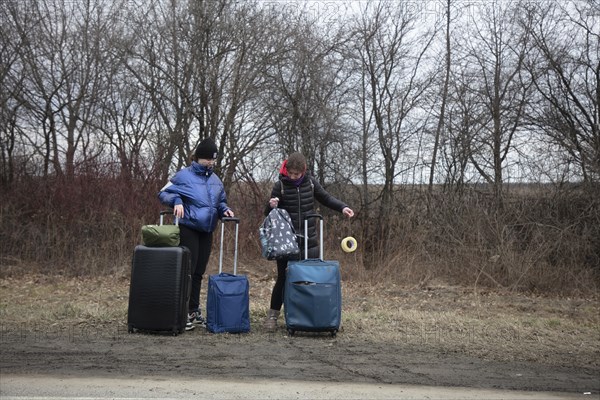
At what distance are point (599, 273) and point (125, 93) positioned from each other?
1182 centimetres

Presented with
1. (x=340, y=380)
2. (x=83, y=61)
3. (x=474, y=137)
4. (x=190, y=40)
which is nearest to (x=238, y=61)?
(x=190, y=40)

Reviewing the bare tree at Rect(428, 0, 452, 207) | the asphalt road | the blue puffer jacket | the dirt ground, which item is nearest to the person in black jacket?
the dirt ground

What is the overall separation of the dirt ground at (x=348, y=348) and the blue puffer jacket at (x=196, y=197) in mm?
1143

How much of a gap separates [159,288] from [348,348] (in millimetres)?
1904

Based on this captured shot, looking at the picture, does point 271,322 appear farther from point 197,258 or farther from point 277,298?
point 197,258

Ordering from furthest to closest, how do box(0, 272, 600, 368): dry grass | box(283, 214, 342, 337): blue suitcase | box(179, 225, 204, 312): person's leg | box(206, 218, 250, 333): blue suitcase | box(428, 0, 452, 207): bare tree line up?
box(428, 0, 452, 207): bare tree < box(179, 225, 204, 312): person's leg < box(206, 218, 250, 333): blue suitcase < box(283, 214, 342, 337): blue suitcase < box(0, 272, 600, 368): dry grass

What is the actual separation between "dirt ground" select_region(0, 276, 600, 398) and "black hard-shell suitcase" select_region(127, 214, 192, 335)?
16 cm

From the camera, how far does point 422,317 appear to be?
7.81 m

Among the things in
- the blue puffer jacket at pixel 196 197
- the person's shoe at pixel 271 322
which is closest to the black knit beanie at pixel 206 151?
the blue puffer jacket at pixel 196 197

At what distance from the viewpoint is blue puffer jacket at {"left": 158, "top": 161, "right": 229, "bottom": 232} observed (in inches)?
262

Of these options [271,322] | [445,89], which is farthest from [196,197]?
[445,89]

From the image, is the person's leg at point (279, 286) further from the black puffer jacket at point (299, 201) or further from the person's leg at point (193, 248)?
the person's leg at point (193, 248)

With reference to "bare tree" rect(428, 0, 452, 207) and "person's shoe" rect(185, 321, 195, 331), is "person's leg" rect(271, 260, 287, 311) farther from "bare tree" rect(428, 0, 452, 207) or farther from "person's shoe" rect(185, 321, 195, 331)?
"bare tree" rect(428, 0, 452, 207)

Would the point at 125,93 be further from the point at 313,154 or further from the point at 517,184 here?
the point at 517,184
